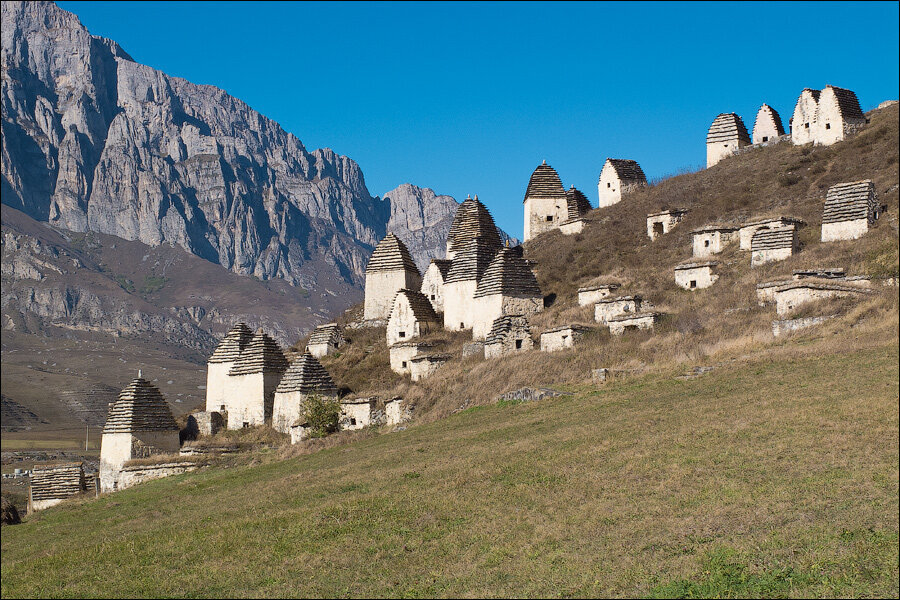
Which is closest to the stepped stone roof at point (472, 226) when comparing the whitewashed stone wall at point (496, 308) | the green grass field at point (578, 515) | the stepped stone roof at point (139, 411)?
the whitewashed stone wall at point (496, 308)

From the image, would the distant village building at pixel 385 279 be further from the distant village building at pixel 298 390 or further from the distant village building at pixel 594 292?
the distant village building at pixel 298 390

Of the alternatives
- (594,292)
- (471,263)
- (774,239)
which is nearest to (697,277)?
(774,239)

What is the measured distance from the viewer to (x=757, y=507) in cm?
1453

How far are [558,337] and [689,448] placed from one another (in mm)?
16464

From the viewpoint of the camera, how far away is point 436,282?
50.8m

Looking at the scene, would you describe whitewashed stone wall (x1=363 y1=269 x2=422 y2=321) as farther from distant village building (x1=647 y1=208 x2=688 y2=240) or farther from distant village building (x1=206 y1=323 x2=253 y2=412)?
distant village building (x1=647 y1=208 x2=688 y2=240)

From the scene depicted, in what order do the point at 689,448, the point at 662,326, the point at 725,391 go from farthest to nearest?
1. the point at 662,326
2. the point at 725,391
3. the point at 689,448

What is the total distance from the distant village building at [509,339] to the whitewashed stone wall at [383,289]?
15.8 m

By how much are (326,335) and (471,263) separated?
888 centimetres

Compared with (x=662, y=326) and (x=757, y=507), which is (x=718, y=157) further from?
(x=757, y=507)

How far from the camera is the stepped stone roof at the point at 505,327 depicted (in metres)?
37.1

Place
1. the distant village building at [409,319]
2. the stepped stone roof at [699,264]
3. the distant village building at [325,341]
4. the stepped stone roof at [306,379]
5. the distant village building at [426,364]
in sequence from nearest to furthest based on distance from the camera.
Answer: the stepped stone roof at [306,379], the distant village building at [426,364], the stepped stone roof at [699,264], the distant village building at [409,319], the distant village building at [325,341]

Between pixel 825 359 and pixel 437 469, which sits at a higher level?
pixel 825 359

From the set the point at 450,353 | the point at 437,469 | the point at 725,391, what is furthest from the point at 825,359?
the point at 450,353
